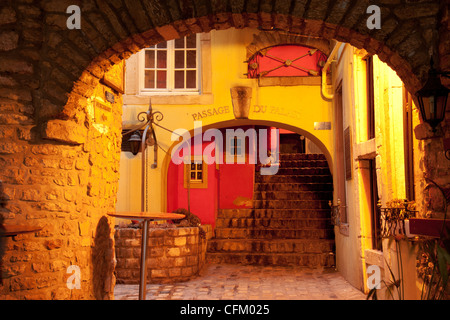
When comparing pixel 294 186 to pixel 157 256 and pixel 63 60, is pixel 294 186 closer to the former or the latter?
pixel 157 256

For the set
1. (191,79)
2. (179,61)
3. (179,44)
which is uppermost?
(179,44)

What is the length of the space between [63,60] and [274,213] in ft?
24.6

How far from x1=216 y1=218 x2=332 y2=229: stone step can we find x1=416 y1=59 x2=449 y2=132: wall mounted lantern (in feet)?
23.3

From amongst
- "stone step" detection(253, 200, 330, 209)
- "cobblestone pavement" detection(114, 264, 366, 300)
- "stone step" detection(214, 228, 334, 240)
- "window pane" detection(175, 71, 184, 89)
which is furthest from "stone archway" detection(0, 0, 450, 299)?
"stone step" detection(253, 200, 330, 209)

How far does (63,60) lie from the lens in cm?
385

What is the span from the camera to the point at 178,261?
7.80 meters

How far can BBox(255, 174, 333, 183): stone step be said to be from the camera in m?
11.6

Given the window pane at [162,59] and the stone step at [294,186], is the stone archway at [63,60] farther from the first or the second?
the stone step at [294,186]

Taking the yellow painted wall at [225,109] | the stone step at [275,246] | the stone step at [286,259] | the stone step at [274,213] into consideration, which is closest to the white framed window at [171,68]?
the yellow painted wall at [225,109]

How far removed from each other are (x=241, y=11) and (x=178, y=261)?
16.4ft

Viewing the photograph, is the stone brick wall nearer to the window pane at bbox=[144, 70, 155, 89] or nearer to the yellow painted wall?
the yellow painted wall

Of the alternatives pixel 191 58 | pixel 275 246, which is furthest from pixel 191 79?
pixel 275 246
